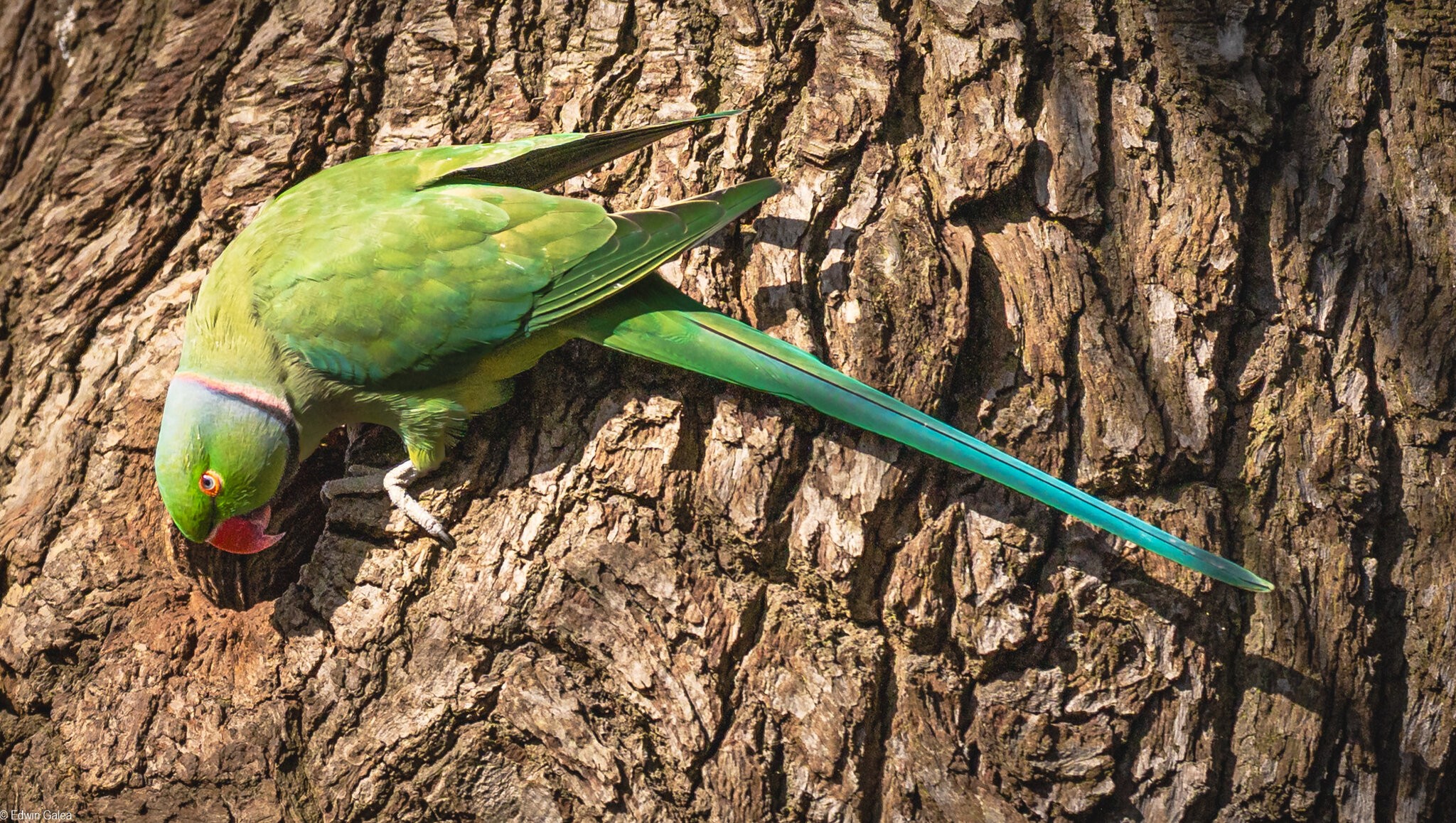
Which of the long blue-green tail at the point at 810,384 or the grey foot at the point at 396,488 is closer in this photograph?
the long blue-green tail at the point at 810,384

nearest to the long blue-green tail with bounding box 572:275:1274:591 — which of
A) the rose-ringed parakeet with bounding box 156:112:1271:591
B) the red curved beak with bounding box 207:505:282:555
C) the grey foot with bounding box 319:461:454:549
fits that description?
the rose-ringed parakeet with bounding box 156:112:1271:591

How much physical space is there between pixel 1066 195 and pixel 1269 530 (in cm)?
105

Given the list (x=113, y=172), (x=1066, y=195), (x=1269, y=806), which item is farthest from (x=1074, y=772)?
(x=113, y=172)

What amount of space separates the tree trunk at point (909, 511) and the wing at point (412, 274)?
0.27 m

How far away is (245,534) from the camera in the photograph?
8.75 feet

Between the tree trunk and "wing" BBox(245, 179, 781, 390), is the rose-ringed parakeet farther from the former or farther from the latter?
the tree trunk

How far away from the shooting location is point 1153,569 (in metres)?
2.28

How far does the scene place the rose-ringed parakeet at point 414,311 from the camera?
2494mm

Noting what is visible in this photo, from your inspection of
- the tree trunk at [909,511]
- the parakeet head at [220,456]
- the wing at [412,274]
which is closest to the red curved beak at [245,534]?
the parakeet head at [220,456]

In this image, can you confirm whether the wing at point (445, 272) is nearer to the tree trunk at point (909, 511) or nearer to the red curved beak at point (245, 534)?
the tree trunk at point (909, 511)

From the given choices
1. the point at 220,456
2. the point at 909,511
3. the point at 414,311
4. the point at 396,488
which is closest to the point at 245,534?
the point at 220,456

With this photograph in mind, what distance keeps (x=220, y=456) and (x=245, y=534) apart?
0.25 meters

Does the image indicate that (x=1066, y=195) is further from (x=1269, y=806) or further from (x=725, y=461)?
(x=1269, y=806)

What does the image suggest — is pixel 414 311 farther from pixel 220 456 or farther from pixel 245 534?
pixel 245 534
